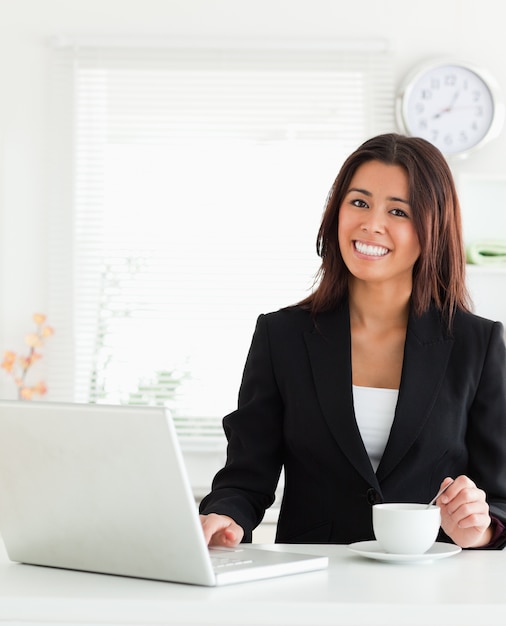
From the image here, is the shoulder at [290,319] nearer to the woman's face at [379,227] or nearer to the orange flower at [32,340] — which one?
the woman's face at [379,227]

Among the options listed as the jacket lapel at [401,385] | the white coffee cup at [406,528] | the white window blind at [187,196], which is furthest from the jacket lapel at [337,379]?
the white window blind at [187,196]

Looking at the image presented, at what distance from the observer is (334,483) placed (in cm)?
187

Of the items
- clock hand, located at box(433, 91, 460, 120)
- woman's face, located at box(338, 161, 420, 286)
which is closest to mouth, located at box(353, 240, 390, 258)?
woman's face, located at box(338, 161, 420, 286)

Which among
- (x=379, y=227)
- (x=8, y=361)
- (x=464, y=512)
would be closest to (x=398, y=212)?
(x=379, y=227)

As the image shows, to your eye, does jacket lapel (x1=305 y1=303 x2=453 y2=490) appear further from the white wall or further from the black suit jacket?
the white wall

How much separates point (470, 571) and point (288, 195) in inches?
103

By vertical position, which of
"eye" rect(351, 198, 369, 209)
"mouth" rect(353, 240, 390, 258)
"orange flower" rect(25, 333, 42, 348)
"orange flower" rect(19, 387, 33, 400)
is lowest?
"orange flower" rect(19, 387, 33, 400)

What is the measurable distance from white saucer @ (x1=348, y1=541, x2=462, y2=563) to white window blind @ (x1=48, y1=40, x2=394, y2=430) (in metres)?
2.34

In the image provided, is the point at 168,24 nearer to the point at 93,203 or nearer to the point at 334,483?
the point at 93,203

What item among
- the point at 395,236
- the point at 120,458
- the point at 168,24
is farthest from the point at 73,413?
the point at 168,24

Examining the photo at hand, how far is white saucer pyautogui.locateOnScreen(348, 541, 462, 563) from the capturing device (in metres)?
1.37

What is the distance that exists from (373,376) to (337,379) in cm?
10

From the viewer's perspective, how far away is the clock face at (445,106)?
378 cm

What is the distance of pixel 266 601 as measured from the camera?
3.67ft
